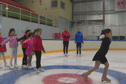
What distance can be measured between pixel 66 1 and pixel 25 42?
1319 cm

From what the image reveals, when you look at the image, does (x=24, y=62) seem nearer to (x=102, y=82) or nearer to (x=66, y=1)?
(x=102, y=82)

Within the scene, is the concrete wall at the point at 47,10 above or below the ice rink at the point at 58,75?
above

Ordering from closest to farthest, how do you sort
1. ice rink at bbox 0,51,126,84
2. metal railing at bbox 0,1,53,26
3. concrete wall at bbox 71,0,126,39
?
ice rink at bbox 0,51,126,84
metal railing at bbox 0,1,53,26
concrete wall at bbox 71,0,126,39

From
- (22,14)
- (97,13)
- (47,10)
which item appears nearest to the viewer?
(22,14)

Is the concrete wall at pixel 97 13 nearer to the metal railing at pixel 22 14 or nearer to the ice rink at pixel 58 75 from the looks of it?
the metal railing at pixel 22 14

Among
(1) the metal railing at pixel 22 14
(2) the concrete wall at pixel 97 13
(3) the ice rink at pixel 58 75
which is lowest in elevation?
(3) the ice rink at pixel 58 75

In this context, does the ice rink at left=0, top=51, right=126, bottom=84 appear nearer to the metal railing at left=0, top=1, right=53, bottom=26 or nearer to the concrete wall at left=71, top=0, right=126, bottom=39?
the metal railing at left=0, top=1, right=53, bottom=26

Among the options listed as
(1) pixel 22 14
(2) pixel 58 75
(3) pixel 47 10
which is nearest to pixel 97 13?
(3) pixel 47 10

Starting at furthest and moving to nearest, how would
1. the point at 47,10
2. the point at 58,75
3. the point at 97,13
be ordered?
the point at 97,13 → the point at 47,10 → the point at 58,75

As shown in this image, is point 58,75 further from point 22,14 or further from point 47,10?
point 47,10

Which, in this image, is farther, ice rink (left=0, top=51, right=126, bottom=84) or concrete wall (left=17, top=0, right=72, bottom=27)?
concrete wall (left=17, top=0, right=72, bottom=27)

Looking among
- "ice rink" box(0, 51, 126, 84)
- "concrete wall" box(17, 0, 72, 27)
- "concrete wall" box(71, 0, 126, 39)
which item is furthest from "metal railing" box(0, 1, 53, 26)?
"ice rink" box(0, 51, 126, 84)

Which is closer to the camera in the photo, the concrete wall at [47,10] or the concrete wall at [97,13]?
the concrete wall at [47,10]

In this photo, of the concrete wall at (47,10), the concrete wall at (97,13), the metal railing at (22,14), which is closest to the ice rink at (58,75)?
the metal railing at (22,14)
